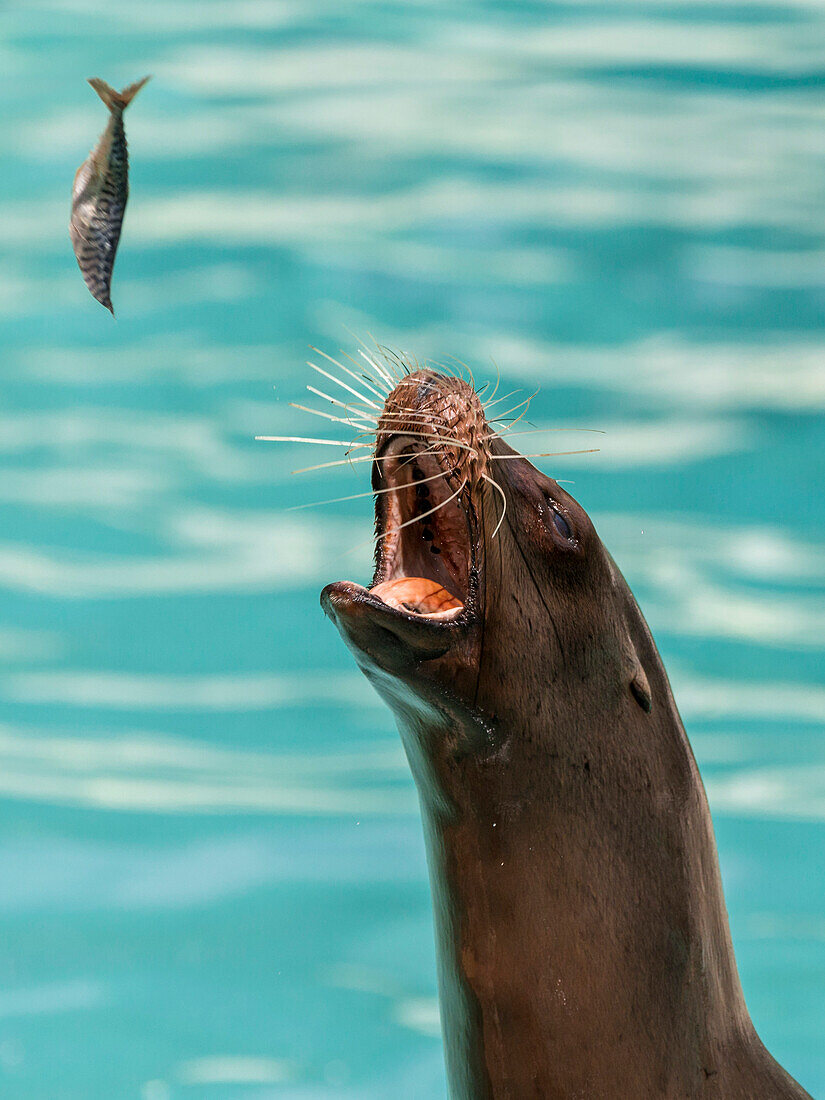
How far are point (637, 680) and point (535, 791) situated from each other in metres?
0.29

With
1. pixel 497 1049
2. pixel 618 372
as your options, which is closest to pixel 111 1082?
pixel 497 1049

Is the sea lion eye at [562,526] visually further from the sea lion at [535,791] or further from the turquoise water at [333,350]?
the turquoise water at [333,350]

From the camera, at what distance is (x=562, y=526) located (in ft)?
8.11

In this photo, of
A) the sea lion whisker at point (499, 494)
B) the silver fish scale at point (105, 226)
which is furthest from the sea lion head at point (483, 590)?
the silver fish scale at point (105, 226)

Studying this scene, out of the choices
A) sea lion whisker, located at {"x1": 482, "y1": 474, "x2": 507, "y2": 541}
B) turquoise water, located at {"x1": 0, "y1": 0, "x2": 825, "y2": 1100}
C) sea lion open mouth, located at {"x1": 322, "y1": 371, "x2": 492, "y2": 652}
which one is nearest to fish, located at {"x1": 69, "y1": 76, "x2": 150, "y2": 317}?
sea lion open mouth, located at {"x1": 322, "y1": 371, "x2": 492, "y2": 652}

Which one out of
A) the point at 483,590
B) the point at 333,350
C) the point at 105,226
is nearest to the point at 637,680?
the point at 483,590

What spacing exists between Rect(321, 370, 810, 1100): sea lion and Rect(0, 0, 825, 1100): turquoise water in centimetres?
364

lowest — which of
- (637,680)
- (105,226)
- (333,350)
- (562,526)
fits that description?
(637,680)

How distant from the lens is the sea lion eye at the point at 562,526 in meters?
2.46

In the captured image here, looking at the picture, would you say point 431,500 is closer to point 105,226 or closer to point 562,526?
point 562,526

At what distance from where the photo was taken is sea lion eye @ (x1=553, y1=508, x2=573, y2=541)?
2.46 m

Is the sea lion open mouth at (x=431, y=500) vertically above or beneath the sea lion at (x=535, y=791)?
above

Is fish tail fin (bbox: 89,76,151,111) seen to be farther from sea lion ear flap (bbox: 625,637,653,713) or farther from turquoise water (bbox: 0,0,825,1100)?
turquoise water (bbox: 0,0,825,1100)

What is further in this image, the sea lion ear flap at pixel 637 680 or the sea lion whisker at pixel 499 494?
the sea lion ear flap at pixel 637 680
